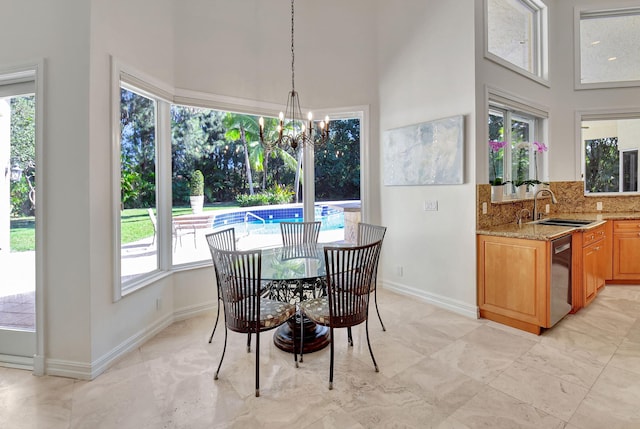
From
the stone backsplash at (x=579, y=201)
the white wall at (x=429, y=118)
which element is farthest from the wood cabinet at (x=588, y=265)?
the white wall at (x=429, y=118)

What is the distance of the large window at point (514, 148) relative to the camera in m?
3.89

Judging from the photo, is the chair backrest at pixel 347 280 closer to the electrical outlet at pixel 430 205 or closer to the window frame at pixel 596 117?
the electrical outlet at pixel 430 205

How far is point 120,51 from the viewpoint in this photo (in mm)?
2623

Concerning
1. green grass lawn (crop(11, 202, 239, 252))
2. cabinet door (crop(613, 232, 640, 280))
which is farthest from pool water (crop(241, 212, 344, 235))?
cabinet door (crop(613, 232, 640, 280))

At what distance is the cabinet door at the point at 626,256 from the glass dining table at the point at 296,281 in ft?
13.4

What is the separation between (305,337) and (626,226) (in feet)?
14.7

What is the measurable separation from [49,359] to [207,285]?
1.49 m

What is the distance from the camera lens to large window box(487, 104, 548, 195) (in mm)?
3891

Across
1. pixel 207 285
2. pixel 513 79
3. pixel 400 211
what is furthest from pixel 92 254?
pixel 513 79

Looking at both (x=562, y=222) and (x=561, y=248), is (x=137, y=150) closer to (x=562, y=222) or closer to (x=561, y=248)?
(x=561, y=248)

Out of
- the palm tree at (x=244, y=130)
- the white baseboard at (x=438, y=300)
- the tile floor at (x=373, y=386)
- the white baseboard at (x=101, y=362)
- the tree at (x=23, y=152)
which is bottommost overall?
the tile floor at (x=373, y=386)

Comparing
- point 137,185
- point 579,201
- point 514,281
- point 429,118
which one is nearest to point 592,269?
point 514,281

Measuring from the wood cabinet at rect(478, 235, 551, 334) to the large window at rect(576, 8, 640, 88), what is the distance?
10.6 ft

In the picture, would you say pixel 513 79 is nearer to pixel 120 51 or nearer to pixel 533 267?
pixel 533 267
